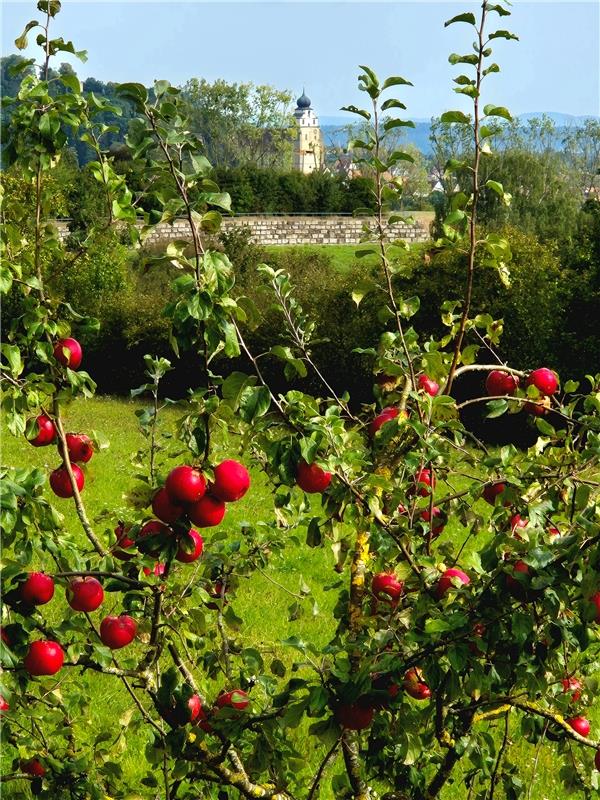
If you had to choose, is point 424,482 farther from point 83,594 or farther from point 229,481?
point 83,594

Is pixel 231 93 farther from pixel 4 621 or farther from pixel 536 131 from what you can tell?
pixel 4 621

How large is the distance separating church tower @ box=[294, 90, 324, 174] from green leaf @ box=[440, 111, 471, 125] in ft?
231

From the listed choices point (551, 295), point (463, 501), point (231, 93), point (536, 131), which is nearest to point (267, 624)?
point (463, 501)

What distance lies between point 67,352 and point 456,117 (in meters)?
0.98

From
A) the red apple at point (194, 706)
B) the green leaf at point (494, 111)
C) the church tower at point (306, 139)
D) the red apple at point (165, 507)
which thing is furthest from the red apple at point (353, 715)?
the church tower at point (306, 139)

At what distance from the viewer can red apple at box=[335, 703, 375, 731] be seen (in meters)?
1.84

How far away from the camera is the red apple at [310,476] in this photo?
1798mm

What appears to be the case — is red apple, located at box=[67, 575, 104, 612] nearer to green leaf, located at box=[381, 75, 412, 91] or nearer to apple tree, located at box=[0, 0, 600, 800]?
apple tree, located at box=[0, 0, 600, 800]

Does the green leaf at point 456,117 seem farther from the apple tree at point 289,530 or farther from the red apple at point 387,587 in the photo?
the red apple at point 387,587

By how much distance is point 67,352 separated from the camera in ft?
7.03

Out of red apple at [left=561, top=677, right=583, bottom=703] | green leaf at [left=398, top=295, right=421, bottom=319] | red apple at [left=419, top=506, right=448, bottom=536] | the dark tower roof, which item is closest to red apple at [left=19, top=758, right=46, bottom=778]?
red apple at [left=419, top=506, right=448, bottom=536]

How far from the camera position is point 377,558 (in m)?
2.08

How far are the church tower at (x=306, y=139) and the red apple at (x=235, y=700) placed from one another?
7062 cm

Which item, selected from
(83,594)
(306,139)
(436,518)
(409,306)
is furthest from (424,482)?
(306,139)
